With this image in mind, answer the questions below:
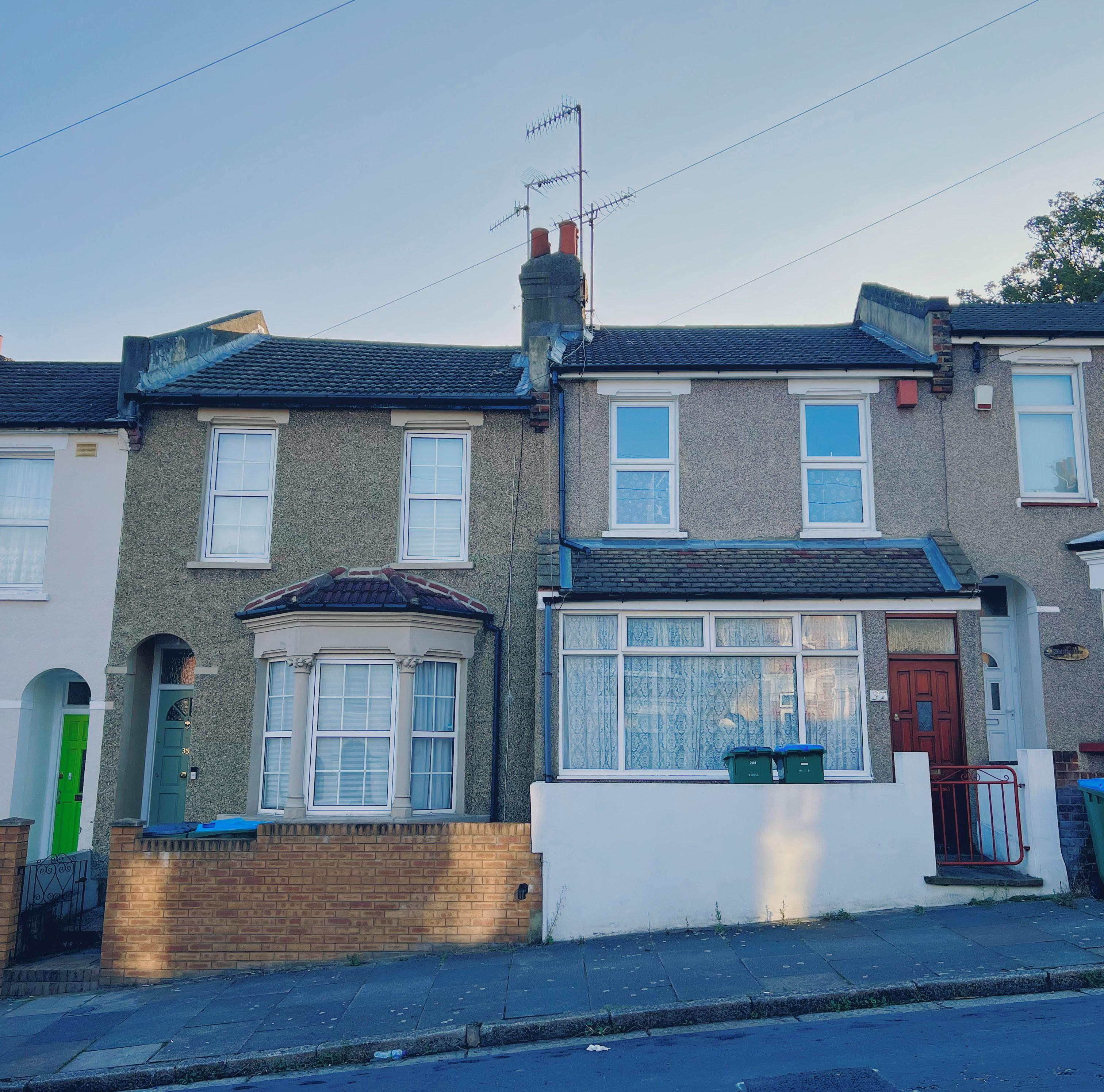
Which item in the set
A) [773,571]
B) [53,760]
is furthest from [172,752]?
[773,571]

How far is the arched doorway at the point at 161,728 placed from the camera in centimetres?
1231

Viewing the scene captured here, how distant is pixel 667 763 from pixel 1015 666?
464 cm

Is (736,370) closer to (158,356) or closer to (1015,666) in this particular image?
(1015,666)

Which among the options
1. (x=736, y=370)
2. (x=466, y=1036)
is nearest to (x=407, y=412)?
(x=736, y=370)

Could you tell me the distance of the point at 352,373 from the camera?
13719 mm

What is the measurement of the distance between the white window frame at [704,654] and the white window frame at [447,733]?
1.34m

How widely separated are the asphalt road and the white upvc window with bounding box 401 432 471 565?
6725mm

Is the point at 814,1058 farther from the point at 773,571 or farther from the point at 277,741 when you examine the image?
the point at 277,741

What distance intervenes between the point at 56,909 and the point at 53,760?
10.3ft

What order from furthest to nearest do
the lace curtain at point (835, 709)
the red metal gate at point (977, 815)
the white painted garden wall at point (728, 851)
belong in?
the lace curtain at point (835, 709), the red metal gate at point (977, 815), the white painted garden wall at point (728, 851)

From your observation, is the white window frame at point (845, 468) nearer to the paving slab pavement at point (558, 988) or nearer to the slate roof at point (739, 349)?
the slate roof at point (739, 349)

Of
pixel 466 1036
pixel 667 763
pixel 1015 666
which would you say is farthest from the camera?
pixel 1015 666

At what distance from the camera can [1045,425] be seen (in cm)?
1237

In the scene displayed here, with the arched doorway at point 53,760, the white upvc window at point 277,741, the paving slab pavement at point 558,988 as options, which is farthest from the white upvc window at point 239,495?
the paving slab pavement at point 558,988
